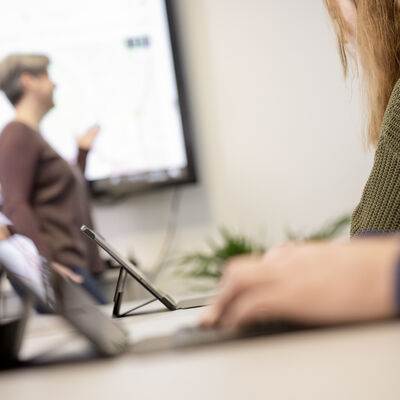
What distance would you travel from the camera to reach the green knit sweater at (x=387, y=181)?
1.02 m

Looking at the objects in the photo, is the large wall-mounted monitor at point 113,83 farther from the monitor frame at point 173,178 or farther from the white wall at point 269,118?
the white wall at point 269,118

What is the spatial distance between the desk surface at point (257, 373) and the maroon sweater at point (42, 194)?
5.46 ft

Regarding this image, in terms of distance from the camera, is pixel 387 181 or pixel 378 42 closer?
pixel 387 181

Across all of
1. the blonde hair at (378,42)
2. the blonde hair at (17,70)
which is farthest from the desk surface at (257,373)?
the blonde hair at (17,70)

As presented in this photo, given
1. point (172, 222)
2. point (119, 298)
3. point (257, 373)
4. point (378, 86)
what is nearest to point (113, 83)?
point (172, 222)

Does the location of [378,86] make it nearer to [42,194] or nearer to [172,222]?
[42,194]

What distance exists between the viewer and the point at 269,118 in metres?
2.79

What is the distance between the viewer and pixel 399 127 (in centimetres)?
102

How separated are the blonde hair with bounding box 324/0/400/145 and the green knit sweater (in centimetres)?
17

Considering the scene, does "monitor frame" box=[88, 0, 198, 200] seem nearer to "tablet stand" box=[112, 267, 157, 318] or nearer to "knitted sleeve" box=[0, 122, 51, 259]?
"knitted sleeve" box=[0, 122, 51, 259]

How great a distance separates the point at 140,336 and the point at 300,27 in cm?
245

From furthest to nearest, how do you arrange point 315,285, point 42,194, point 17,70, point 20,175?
point 17,70, point 42,194, point 20,175, point 315,285

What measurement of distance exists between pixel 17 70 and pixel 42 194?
562 millimetres

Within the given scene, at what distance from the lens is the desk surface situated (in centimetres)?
36
